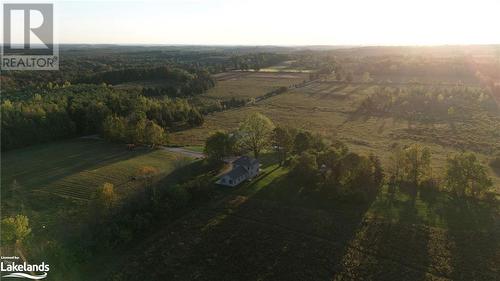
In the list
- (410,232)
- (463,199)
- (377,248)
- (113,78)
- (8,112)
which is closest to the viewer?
(377,248)

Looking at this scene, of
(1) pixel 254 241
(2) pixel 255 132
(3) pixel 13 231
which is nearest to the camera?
(3) pixel 13 231

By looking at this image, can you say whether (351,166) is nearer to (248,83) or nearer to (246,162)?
(246,162)

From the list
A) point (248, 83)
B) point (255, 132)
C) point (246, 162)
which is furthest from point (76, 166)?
point (248, 83)

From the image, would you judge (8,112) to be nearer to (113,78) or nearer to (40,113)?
(40,113)

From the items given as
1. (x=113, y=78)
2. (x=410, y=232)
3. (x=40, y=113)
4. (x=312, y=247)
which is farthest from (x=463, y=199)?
(x=113, y=78)

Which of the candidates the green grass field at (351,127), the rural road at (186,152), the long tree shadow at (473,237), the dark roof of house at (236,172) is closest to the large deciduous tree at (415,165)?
the long tree shadow at (473,237)

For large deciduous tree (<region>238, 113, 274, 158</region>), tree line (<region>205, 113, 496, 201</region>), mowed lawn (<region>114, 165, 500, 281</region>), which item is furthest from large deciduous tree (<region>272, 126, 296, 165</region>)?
mowed lawn (<region>114, 165, 500, 281</region>)

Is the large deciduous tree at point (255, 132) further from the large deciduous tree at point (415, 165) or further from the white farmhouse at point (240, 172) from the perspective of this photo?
the large deciduous tree at point (415, 165)
